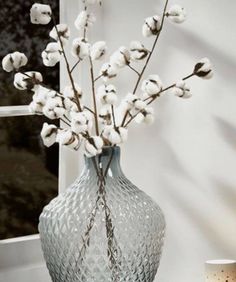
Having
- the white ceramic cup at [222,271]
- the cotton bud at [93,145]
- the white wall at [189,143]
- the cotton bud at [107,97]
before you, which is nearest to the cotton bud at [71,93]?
the cotton bud at [107,97]

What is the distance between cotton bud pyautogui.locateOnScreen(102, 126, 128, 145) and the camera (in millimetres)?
1843

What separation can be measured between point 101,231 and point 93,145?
0.79ft

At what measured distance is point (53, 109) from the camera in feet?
5.99

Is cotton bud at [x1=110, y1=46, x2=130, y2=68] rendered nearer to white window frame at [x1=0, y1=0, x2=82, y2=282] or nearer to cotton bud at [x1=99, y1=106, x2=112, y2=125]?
cotton bud at [x1=99, y1=106, x2=112, y2=125]

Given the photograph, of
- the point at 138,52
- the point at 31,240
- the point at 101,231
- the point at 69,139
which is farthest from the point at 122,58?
the point at 31,240

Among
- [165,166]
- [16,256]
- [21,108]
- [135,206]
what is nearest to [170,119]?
[165,166]

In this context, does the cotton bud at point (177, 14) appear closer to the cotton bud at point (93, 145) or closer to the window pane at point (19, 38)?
the cotton bud at point (93, 145)

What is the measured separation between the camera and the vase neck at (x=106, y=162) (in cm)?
193

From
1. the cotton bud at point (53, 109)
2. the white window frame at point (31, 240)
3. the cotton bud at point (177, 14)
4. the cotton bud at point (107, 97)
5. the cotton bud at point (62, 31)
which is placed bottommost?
the white window frame at point (31, 240)

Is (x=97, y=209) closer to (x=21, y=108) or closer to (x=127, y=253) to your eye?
(x=127, y=253)

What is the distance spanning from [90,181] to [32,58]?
47cm

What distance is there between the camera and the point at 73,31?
2.29 metres

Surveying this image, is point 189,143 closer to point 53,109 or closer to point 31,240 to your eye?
point 53,109

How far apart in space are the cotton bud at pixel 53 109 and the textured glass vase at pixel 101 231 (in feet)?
0.56
